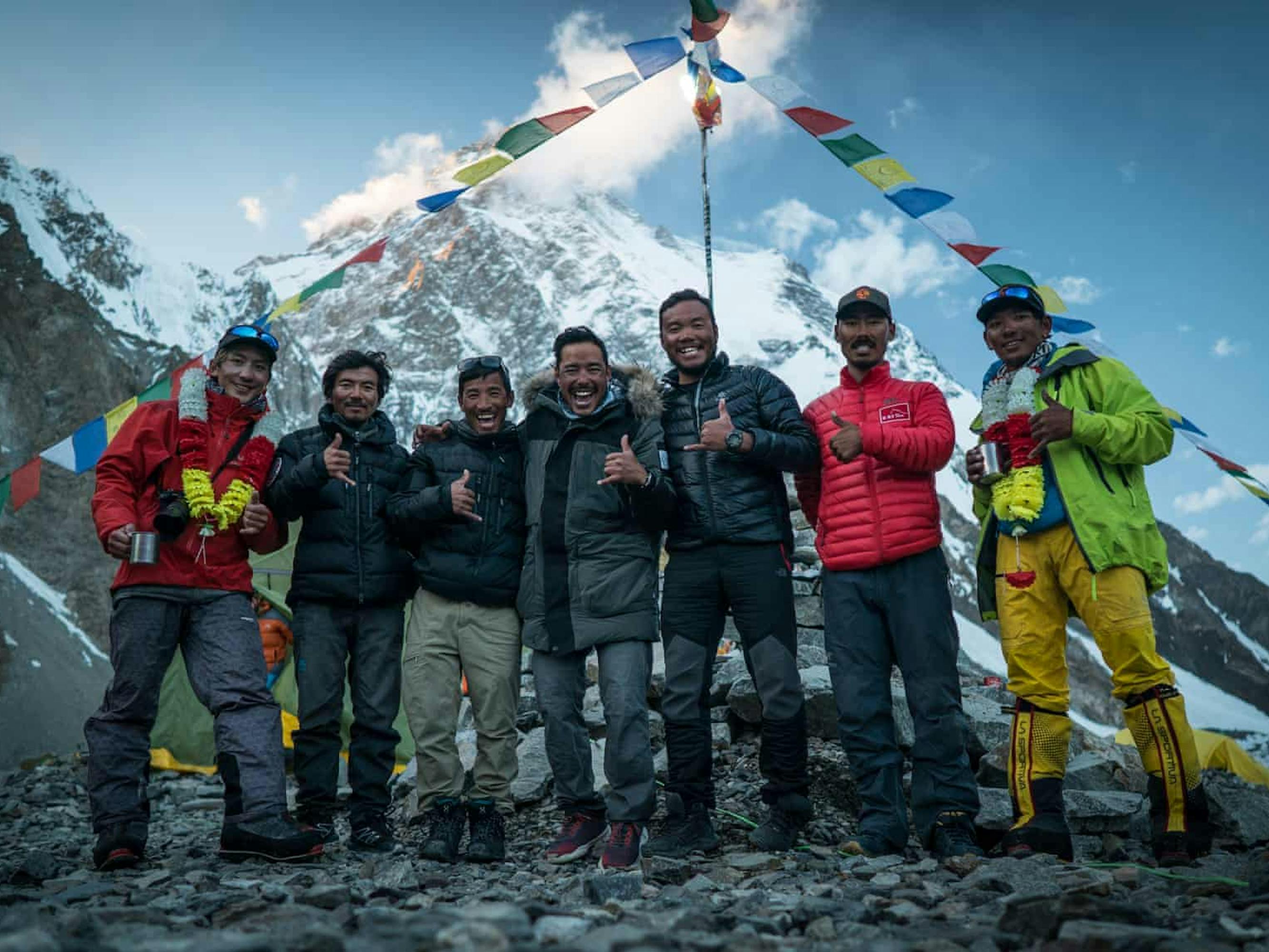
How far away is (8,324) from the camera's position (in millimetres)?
32219

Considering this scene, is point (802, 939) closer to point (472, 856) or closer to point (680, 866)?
point (680, 866)

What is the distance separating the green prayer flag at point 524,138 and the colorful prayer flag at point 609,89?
0.46 meters

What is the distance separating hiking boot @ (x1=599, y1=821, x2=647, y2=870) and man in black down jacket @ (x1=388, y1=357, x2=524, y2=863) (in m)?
0.70

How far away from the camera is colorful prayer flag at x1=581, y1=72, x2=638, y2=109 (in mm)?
6809

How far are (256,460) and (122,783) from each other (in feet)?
5.16

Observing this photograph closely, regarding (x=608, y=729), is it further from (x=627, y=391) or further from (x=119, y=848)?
(x=119, y=848)

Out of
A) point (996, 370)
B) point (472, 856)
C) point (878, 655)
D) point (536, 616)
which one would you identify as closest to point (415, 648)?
point (536, 616)

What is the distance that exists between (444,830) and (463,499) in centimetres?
152

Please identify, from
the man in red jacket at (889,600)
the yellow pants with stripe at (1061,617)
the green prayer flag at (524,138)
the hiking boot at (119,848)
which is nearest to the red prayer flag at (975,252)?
the man in red jacket at (889,600)

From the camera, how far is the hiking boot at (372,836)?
14.0 feet

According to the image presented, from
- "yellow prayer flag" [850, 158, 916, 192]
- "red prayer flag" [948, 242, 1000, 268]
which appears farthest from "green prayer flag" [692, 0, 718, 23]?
"red prayer flag" [948, 242, 1000, 268]

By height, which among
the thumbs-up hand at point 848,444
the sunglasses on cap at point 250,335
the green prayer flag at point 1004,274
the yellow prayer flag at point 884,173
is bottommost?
the thumbs-up hand at point 848,444

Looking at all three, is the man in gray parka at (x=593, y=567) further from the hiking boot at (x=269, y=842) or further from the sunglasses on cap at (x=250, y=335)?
the sunglasses on cap at (x=250, y=335)

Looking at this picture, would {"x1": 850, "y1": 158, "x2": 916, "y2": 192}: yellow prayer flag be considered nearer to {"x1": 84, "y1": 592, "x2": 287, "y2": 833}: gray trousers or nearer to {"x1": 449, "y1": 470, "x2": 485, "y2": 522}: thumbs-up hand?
{"x1": 449, "y1": 470, "x2": 485, "y2": 522}: thumbs-up hand
